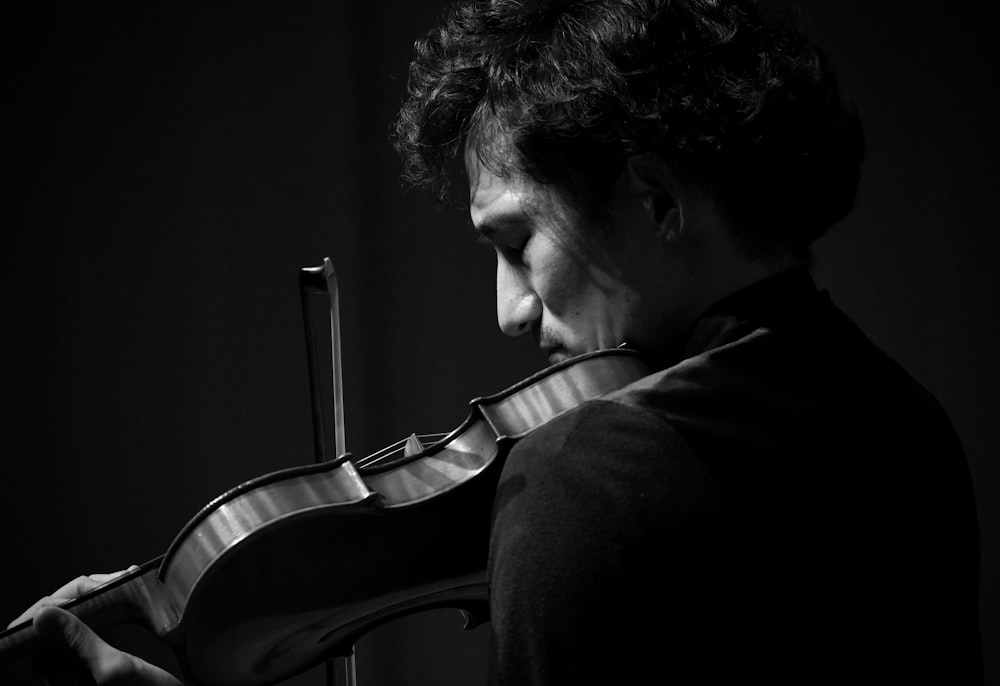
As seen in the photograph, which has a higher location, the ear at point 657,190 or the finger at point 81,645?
the ear at point 657,190

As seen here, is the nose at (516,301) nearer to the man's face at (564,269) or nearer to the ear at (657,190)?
the man's face at (564,269)

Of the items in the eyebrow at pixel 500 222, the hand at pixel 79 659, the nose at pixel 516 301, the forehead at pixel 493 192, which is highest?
the forehead at pixel 493 192

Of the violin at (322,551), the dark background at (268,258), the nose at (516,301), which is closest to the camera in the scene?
the violin at (322,551)

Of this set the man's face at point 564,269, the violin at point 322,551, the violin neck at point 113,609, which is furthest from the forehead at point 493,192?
the violin neck at point 113,609

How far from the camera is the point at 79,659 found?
0.81m

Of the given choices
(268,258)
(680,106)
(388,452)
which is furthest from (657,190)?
(268,258)

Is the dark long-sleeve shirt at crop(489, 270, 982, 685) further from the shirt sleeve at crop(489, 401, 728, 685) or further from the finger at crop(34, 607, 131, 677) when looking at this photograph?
the finger at crop(34, 607, 131, 677)

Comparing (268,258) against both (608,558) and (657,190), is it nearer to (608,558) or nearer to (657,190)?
(657,190)

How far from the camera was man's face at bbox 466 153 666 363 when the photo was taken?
2.68 feet

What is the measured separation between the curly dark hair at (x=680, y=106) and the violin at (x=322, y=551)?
0.54ft

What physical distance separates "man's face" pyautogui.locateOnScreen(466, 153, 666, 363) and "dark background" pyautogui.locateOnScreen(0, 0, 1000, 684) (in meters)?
1.27

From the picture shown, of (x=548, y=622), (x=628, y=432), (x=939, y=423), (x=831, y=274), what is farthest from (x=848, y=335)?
(x=831, y=274)

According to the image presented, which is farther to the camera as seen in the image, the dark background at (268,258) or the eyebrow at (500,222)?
the dark background at (268,258)

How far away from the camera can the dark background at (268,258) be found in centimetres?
191
